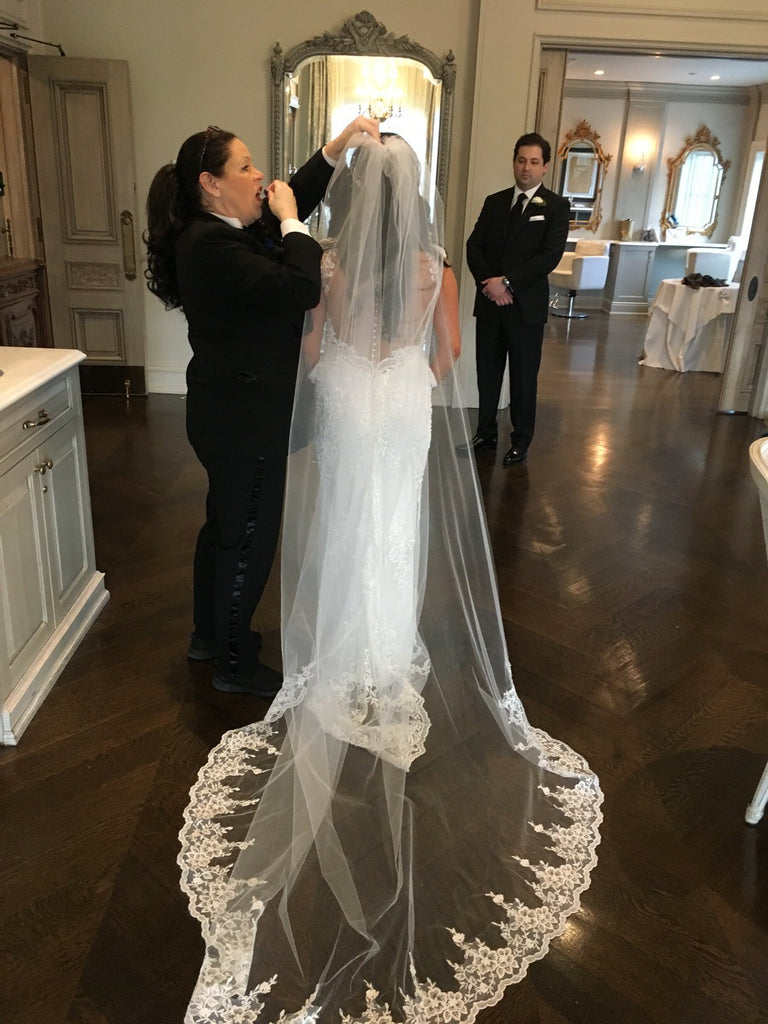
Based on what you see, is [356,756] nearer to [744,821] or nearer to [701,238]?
[744,821]

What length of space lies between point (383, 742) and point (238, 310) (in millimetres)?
1194

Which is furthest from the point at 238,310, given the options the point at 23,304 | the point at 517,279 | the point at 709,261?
the point at 709,261

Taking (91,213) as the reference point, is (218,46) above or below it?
above

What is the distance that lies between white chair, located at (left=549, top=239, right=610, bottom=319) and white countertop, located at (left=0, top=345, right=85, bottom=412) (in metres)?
9.16

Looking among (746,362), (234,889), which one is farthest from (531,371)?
(234,889)

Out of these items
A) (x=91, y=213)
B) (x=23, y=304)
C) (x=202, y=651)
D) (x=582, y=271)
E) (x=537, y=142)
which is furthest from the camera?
(x=582, y=271)

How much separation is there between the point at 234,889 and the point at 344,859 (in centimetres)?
25

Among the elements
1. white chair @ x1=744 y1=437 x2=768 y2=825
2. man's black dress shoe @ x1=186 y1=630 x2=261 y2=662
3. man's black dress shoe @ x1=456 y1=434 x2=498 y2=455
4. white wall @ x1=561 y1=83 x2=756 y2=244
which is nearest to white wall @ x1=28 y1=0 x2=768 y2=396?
man's black dress shoe @ x1=456 y1=434 x2=498 y2=455

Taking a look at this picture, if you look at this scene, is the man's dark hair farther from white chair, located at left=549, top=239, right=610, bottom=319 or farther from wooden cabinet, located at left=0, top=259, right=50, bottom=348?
white chair, located at left=549, top=239, right=610, bottom=319

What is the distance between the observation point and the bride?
1.68 meters

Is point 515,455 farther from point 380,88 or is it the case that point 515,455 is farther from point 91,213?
point 91,213

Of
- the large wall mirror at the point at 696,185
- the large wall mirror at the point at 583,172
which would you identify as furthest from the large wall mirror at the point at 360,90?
the large wall mirror at the point at 696,185

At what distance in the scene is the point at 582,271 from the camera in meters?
11.2

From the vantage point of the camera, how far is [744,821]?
A: 214cm
